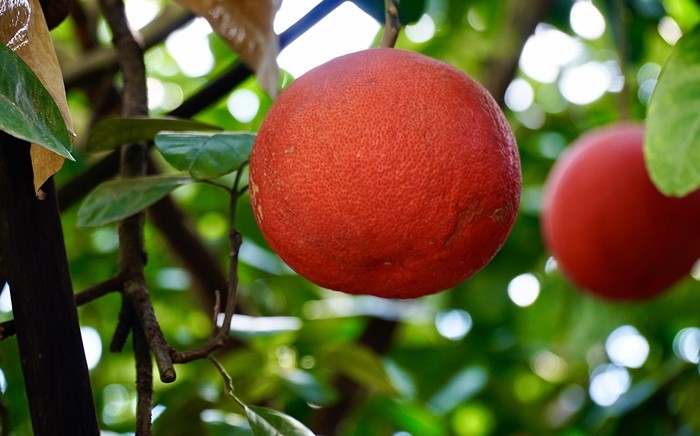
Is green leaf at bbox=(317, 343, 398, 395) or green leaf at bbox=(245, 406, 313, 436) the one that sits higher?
green leaf at bbox=(245, 406, 313, 436)

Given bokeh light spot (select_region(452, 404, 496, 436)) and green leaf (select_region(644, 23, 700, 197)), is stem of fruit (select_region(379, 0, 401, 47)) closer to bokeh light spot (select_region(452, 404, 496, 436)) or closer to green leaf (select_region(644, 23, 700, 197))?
green leaf (select_region(644, 23, 700, 197))

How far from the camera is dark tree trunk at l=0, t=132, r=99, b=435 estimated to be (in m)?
0.51

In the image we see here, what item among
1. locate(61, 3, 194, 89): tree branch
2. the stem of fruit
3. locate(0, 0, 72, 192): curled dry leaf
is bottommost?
locate(61, 3, 194, 89): tree branch

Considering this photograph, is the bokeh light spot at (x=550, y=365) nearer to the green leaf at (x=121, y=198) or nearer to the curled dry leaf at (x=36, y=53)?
the green leaf at (x=121, y=198)

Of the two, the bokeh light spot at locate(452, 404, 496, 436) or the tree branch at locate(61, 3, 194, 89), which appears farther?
the bokeh light spot at locate(452, 404, 496, 436)

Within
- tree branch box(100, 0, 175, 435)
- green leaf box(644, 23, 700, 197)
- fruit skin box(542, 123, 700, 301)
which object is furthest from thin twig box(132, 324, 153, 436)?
fruit skin box(542, 123, 700, 301)

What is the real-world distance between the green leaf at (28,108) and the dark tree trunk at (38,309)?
0.21 ft

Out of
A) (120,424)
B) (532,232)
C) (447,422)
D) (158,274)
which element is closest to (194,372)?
(120,424)

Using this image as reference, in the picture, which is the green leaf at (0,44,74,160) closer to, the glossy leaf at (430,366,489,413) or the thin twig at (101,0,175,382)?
the thin twig at (101,0,175,382)

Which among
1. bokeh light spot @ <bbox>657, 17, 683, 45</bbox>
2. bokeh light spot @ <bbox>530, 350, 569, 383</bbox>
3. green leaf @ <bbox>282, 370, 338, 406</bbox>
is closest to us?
green leaf @ <bbox>282, 370, 338, 406</bbox>

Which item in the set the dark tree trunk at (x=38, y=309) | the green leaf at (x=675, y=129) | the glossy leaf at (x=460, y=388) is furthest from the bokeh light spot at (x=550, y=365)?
the dark tree trunk at (x=38, y=309)

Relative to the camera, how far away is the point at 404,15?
2.67 ft

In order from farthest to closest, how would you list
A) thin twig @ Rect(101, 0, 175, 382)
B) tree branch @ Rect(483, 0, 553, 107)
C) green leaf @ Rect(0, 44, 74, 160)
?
1. tree branch @ Rect(483, 0, 553, 107)
2. thin twig @ Rect(101, 0, 175, 382)
3. green leaf @ Rect(0, 44, 74, 160)

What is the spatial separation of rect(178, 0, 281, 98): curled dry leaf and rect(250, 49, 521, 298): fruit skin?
192 millimetres
